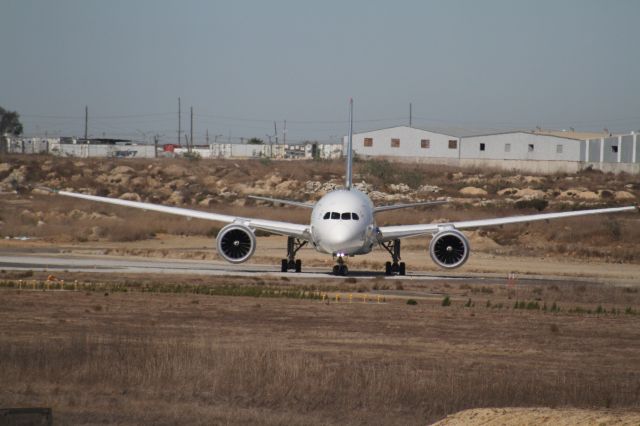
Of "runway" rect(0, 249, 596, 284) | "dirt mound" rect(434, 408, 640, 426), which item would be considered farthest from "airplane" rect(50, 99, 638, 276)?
"dirt mound" rect(434, 408, 640, 426)

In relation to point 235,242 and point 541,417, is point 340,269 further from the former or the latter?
point 541,417

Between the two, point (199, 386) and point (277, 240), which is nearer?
point (199, 386)

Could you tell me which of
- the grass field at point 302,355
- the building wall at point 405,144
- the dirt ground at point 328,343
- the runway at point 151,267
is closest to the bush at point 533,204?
the dirt ground at point 328,343

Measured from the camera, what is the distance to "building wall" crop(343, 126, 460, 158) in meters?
126

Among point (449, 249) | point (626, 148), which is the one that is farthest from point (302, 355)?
point (626, 148)

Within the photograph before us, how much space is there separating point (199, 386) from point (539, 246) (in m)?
43.2

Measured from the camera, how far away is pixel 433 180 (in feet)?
345

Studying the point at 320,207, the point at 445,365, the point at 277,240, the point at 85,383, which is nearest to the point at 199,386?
the point at 85,383

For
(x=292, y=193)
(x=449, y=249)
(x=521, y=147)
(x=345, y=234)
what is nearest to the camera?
(x=345, y=234)

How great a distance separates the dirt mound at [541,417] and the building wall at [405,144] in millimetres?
110126

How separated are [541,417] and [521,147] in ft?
361

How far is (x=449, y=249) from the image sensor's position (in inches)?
1678

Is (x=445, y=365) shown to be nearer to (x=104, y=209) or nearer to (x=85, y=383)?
(x=85, y=383)

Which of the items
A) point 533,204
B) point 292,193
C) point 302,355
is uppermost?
point 533,204
